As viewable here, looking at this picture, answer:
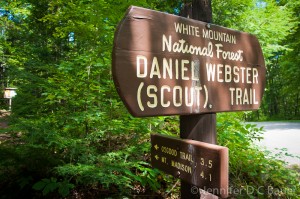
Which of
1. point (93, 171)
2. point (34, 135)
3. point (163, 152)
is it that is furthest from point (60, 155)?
point (163, 152)

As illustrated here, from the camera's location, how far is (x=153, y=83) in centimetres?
127

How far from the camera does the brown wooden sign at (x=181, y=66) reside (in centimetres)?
121

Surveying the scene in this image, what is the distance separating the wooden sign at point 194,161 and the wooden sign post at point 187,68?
0.04m

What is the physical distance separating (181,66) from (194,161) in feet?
1.80

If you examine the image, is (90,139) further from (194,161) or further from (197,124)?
(194,161)

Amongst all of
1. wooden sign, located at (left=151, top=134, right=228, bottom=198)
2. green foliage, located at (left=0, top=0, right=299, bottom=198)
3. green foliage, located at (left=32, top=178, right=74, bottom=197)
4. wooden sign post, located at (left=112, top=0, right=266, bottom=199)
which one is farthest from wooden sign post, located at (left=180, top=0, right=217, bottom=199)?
green foliage, located at (left=32, top=178, right=74, bottom=197)

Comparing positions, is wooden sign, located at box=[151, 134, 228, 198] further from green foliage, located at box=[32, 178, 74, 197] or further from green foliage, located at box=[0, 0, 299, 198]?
green foliage, located at box=[32, 178, 74, 197]

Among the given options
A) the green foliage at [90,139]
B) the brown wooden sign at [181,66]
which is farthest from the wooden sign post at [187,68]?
the green foliage at [90,139]

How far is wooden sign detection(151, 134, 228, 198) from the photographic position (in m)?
1.30

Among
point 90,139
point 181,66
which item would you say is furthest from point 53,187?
point 181,66

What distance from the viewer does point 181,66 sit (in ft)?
4.52

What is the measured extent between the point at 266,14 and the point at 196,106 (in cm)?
1032

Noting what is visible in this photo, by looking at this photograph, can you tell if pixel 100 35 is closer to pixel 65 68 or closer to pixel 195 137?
pixel 65 68

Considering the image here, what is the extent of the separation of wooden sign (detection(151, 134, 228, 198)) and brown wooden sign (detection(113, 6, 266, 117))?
232 mm
